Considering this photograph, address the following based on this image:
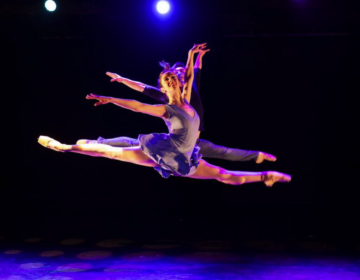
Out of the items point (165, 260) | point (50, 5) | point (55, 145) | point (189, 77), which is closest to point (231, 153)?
point (189, 77)

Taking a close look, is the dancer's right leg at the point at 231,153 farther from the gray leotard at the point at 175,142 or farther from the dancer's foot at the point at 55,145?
the dancer's foot at the point at 55,145

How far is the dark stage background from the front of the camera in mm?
5328

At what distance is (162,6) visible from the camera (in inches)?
198

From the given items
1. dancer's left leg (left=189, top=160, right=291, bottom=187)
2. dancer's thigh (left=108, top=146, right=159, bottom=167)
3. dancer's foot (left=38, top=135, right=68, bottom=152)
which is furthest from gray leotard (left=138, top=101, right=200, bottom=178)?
dancer's foot (left=38, top=135, right=68, bottom=152)

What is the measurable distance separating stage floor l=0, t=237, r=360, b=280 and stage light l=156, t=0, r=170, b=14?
2.83 metres

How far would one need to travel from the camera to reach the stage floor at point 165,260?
4066 mm

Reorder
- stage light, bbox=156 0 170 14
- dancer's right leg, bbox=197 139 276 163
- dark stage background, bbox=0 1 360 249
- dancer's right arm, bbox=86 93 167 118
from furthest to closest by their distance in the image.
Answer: dark stage background, bbox=0 1 360 249
stage light, bbox=156 0 170 14
dancer's right leg, bbox=197 139 276 163
dancer's right arm, bbox=86 93 167 118

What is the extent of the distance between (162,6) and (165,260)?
2.94 metres

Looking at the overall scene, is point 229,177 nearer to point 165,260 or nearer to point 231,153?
point 231,153

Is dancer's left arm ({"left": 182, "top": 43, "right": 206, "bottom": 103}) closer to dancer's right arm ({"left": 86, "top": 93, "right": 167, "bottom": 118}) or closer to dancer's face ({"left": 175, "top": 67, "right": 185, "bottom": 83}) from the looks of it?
dancer's face ({"left": 175, "top": 67, "right": 185, "bottom": 83})

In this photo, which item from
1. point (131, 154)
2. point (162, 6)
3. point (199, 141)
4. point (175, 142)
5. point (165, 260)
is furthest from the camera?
point (162, 6)

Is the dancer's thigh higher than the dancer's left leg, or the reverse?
the dancer's thigh

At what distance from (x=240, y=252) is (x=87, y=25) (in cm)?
337

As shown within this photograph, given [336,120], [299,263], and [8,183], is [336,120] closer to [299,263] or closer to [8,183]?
[299,263]
